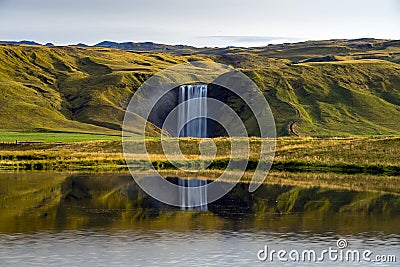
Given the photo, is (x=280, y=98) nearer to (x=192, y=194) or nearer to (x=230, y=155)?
(x=230, y=155)

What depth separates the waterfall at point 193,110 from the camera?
12089 cm

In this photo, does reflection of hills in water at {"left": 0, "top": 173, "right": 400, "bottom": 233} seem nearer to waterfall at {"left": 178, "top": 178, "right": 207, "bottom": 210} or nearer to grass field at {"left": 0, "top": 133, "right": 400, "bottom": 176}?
waterfall at {"left": 178, "top": 178, "right": 207, "bottom": 210}

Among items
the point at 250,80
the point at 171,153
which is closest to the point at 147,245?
the point at 171,153

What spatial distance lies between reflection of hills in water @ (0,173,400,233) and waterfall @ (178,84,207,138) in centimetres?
6365

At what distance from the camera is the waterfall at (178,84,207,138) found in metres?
121

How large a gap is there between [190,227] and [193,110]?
91489mm

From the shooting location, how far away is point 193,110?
4988 inches

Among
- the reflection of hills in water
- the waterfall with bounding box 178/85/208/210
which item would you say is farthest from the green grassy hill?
the reflection of hills in water

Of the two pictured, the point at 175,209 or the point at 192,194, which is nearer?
the point at 175,209

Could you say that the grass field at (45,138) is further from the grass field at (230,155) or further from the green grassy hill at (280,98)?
the green grassy hill at (280,98)

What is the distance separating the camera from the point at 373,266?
2666 centimetres

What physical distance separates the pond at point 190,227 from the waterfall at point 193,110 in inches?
2621

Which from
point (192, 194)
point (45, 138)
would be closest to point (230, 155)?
point (192, 194)

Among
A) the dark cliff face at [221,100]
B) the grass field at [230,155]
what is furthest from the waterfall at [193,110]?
the grass field at [230,155]
